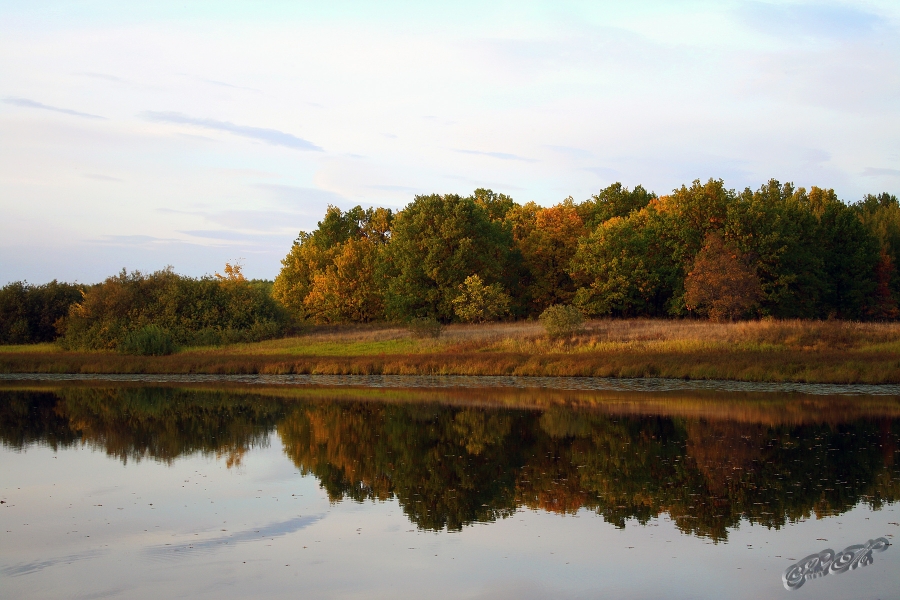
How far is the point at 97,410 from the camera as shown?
91.0 ft

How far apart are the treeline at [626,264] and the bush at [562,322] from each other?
16019 millimetres

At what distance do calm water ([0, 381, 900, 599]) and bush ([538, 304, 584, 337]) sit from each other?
1872 centimetres

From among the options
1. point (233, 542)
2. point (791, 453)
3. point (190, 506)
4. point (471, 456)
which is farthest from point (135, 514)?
point (791, 453)

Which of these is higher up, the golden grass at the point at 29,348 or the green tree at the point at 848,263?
the green tree at the point at 848,263

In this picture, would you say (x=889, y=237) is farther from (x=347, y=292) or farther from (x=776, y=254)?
(x=347, y=292)

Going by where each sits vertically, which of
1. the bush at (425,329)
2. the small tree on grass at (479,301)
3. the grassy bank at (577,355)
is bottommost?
the grassy bank at (577,355)

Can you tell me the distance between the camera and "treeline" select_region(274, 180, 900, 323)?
6234cm

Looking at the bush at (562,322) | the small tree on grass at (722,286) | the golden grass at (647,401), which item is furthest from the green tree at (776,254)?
the golden grass at (647,401)

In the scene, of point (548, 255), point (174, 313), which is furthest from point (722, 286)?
point (174, 313)

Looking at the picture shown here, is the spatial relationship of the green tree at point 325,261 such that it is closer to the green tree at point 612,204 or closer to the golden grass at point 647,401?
the green tree at point 612,204

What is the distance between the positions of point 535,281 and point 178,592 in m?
67.1

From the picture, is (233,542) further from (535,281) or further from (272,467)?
(535,281)

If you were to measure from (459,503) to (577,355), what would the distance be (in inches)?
1009

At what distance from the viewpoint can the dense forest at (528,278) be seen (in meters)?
54.2
